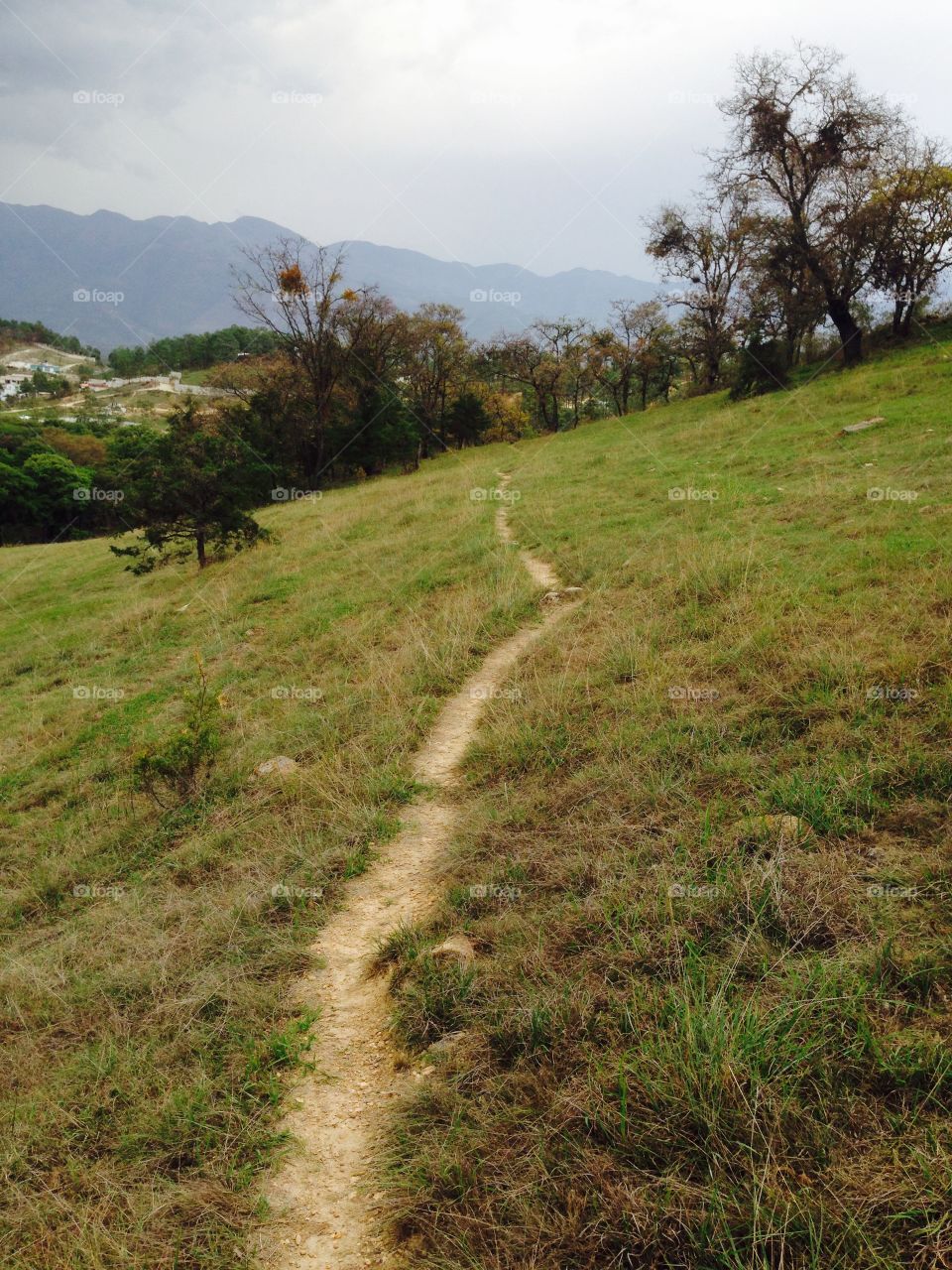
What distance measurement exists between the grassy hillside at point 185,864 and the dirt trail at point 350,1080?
0.17 m

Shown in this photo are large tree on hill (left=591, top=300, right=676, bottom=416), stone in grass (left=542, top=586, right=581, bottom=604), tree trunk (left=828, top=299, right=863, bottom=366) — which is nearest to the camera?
stone in grass (left=542, top=586, right=581, bottom=604)

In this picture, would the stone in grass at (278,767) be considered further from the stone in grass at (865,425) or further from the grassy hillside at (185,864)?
the stone in grass at (865,425)

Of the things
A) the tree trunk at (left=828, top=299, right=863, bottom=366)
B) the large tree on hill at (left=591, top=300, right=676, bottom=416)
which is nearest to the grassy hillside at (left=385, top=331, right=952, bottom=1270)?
the tree trunk at (left=828, top=299, right=863, bottom=366)

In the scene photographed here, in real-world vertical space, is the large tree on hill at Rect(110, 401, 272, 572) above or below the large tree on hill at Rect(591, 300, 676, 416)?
below

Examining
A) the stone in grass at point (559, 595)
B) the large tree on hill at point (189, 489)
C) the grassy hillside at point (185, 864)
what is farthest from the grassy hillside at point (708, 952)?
the large tree on hill at point (189, 489)

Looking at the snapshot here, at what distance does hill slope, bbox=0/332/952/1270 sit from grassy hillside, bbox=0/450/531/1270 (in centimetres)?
3

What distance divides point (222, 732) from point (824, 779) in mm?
6829

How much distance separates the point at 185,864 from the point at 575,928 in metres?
3.75

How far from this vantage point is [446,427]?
1935 inches

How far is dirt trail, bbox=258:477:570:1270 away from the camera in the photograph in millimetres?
2682

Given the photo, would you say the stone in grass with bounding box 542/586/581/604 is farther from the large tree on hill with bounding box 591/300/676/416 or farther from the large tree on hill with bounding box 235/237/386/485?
the large tree on hill with bounding box 591/300/676/416

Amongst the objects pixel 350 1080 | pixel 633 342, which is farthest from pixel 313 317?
pixel 350 1080

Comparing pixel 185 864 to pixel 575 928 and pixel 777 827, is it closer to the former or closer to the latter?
pixel 575 928

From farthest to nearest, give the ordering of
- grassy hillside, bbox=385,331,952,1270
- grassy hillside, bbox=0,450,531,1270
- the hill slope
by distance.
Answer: grassy hillside, bbox=0,450,531,1270 < the hill slope < grassy hillside, bbox=385,331,952,1270
